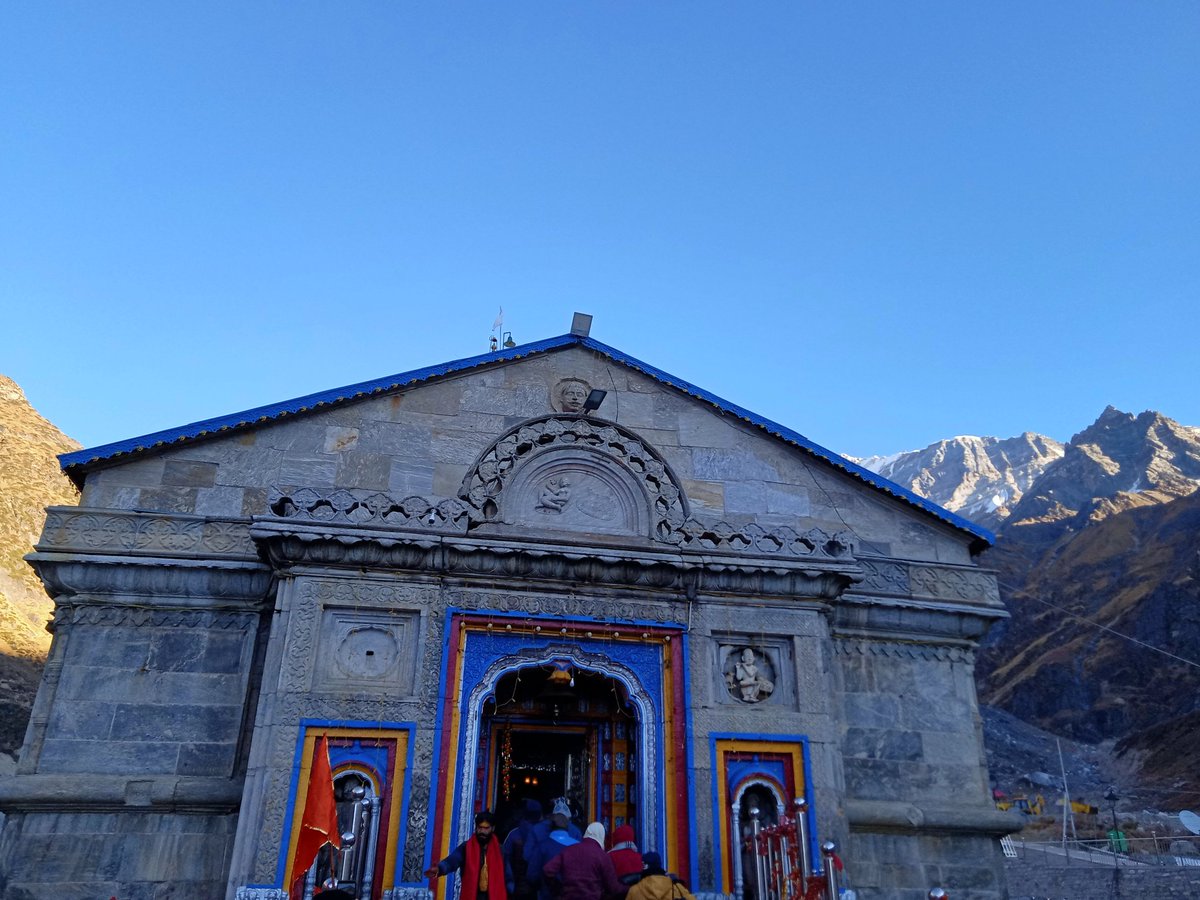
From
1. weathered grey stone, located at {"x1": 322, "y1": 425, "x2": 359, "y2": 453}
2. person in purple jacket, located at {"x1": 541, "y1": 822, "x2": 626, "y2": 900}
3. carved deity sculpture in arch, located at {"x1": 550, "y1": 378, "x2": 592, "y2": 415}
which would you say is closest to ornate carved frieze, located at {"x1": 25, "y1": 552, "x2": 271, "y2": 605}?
weathered grey stone, located at {"x1": 322, "y1": 425, "x2": 359, "y2": 453}

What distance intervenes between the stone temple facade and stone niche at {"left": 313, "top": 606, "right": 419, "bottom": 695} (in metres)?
0.04

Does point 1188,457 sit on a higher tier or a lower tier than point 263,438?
higher

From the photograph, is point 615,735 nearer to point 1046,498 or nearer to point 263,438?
point 263,438

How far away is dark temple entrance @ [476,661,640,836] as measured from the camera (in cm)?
1317

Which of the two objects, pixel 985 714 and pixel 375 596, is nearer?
pixel 375 596

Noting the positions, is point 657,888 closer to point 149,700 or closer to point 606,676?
point 606,676

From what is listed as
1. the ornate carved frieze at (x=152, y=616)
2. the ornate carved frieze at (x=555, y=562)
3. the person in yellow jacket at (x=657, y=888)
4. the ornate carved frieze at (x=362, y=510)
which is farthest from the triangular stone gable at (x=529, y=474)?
the person in yellow jacket at (x=657, y=888)

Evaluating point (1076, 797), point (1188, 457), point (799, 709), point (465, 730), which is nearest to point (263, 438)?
point (465, 730)

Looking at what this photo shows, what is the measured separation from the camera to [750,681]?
1209 centimetres

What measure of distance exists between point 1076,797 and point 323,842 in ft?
170

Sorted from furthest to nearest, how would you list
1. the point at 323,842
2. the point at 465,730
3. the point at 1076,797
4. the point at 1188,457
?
the point at 1188,457 → the point at 1076,797 → the point at 465,730 → the point at 323,842

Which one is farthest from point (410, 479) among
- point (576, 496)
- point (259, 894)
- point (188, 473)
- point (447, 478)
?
point (259, 894)

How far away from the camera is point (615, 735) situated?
13656 mm

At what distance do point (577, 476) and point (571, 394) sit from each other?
1437mm
